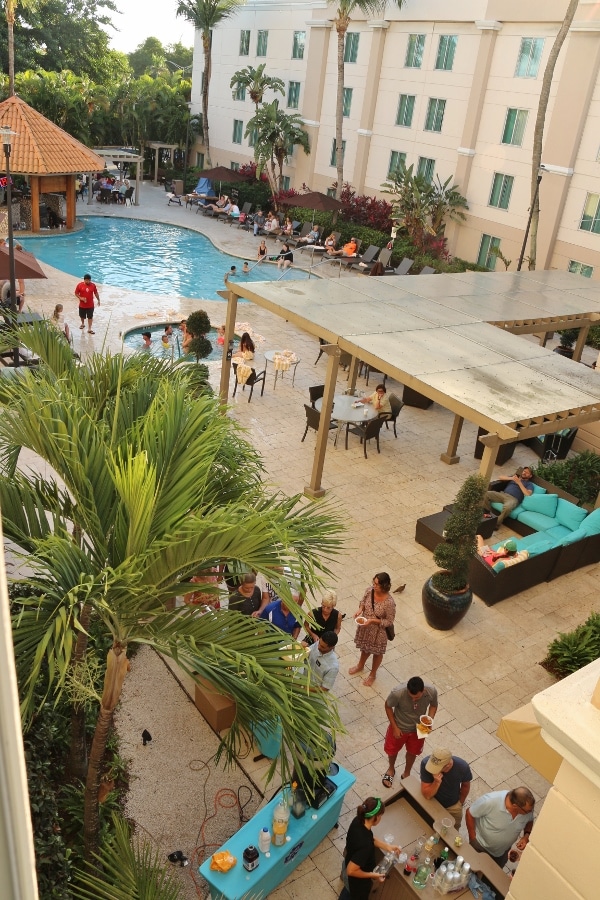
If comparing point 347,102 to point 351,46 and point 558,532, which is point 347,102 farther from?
point 558,532

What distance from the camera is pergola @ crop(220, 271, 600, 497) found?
400 inches

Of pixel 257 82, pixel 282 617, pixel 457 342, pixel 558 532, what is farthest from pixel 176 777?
pixel 257 82

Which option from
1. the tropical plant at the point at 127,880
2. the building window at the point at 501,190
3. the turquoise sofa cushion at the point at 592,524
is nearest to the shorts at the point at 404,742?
the tropical plant at the point at 127,880

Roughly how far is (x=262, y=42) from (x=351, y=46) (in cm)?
711

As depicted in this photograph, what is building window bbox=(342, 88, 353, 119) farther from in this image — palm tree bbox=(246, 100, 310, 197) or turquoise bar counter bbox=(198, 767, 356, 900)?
turquoise bar counter bbox=(198, 767, 356, 900)

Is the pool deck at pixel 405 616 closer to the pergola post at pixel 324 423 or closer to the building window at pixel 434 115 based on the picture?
the pergola post at pixel 324 423

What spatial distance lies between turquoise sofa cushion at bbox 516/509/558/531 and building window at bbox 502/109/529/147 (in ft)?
65.3

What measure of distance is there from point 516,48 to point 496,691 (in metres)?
25.7

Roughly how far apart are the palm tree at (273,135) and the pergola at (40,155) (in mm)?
9665

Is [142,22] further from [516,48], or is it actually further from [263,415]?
→ [263,415]

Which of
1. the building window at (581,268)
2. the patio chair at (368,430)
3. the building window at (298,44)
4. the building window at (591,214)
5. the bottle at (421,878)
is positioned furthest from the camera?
the building window at (298,44)

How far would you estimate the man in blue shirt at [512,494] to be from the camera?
12.1 metres

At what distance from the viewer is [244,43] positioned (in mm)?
39719

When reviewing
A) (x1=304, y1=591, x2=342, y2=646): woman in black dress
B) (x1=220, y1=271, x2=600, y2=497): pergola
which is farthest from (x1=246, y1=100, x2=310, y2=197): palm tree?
(x1=304, y1=591, x2=342, y2=646): woman in black dress
